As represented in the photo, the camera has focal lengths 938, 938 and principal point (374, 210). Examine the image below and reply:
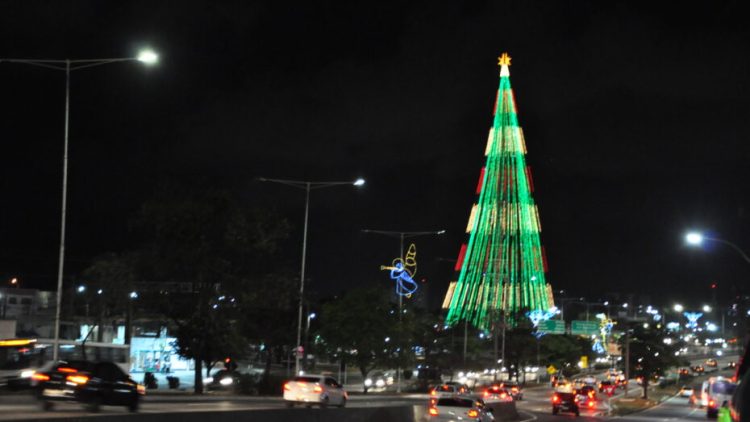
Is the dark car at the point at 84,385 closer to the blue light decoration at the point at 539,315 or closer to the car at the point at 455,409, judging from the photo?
the car at the point at 455,409

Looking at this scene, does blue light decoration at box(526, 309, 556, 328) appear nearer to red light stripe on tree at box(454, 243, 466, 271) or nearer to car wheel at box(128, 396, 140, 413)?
red light stripe on tree at box(454, 243, 466, 271)

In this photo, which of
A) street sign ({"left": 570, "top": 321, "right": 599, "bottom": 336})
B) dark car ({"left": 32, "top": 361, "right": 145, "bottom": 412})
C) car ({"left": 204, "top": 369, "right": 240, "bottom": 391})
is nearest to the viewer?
dark car ({"left": 32, "top": 361, "right": 145, "bottom": 412})

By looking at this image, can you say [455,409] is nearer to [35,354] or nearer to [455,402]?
[455,402]

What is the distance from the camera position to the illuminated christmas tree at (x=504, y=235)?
123m

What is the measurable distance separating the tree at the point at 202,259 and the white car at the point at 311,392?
12439 millimetres

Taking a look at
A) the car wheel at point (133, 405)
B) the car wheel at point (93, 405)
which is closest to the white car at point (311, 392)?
the car wheel at point (133, 405)

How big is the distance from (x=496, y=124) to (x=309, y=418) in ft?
352

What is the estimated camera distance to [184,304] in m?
51.8

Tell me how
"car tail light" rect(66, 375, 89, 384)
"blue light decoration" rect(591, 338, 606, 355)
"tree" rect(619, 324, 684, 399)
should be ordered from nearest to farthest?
"car tail light" rect(66, 375, 89, 384) → "tree" rect(619, 324, 684, 399) → "blue light decoration" rect(591, 338, 606, 355)

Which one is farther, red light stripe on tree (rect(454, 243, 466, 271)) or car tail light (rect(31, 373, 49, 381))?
red light stripe on tree (rect(454, 243, 466, 271))

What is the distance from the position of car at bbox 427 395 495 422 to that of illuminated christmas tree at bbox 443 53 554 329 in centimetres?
8809

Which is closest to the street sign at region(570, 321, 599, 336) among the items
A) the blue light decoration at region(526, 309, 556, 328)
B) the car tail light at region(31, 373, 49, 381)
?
the blue light decoration at region(526, 309, 556, 328)

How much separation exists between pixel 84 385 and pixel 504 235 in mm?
103438

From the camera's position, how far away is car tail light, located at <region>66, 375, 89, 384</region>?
1043 inches
